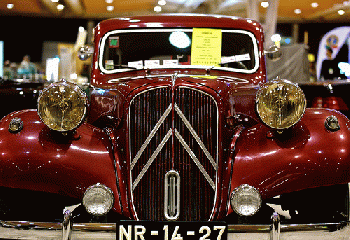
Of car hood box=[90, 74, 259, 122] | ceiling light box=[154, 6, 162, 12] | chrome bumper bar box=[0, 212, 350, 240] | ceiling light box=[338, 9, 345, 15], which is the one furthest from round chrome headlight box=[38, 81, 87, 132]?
ceiling light box=[338, 9, 345, 15]

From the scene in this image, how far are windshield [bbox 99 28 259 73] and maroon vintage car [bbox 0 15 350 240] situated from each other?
800 millimetres

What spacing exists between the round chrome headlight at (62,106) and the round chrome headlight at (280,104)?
0.97 m

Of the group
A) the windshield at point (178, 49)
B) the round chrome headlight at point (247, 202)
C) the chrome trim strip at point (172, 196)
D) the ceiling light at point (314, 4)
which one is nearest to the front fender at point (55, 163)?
the chrome trim strip at point (172, 196)

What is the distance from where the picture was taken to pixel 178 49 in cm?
340

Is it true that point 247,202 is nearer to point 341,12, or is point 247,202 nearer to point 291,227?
point 291,227

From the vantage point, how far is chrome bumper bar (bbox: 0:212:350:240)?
82.9 inches

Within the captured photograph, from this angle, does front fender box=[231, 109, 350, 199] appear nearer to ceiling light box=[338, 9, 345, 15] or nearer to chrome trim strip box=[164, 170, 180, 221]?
chrome trim strip box=[164, 170, 180, 221]

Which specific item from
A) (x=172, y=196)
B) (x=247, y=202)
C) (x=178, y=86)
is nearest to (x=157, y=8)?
(x=178, y=86)

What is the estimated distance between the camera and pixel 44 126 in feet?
8.21

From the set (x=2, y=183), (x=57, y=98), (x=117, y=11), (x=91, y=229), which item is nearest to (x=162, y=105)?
(x=57, y=98)

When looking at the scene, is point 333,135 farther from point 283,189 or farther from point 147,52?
point 147,52

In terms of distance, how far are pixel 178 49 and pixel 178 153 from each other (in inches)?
49.3

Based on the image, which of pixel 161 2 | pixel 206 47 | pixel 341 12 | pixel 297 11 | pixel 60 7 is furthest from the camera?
pixel 297 11

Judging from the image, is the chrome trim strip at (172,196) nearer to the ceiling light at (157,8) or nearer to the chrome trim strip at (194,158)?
the chrome trim strip at (194,158)
